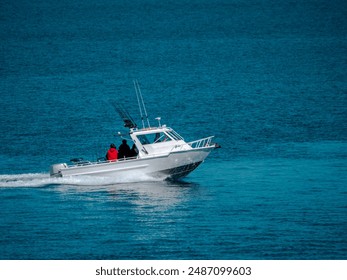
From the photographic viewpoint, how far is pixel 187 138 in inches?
2296

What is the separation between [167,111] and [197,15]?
351 ft

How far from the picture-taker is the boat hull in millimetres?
44844

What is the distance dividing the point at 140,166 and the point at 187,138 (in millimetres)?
13600

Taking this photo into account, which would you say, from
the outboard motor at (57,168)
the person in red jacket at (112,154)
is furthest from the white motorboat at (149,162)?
the person in red jacket at (112,154)

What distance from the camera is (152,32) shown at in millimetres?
144875

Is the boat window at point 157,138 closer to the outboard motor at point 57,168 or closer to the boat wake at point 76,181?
the boat wake at point 76,181

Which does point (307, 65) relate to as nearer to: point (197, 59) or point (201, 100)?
point (197, 59)

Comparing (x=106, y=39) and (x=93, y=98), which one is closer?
(x=93, y=98)

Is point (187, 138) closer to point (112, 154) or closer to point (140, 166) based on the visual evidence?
point (140, 166)

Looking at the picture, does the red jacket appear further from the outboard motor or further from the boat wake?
the outboard motor

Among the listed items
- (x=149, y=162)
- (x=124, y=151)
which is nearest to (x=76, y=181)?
(x=124, y=151)

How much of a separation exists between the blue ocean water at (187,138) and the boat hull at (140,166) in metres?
0.49

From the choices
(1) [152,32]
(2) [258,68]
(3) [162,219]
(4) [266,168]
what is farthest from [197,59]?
(3) [162,219]

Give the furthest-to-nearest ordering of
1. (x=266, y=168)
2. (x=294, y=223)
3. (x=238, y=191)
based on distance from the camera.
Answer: (x=266, y=168) → (x=238, y=191) → (x=294, y=223)
